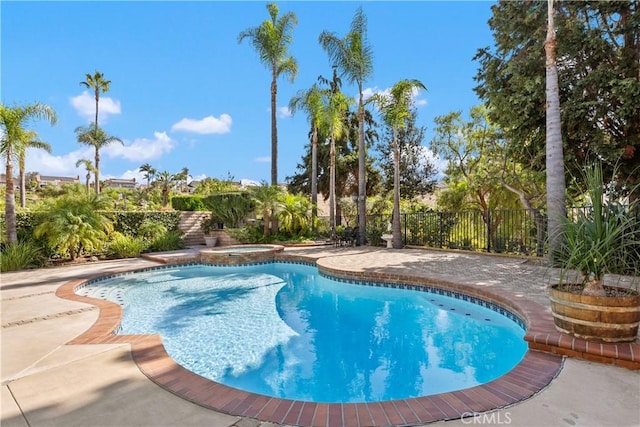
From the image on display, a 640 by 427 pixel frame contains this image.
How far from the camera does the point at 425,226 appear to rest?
13.7m

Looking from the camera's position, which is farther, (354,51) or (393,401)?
(354,51)

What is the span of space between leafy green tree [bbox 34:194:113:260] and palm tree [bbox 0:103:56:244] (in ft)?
2.63

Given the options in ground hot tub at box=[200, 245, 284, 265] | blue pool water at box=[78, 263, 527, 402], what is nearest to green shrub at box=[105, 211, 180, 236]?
in ground hot tub at box=[200, 245, 284, 265]

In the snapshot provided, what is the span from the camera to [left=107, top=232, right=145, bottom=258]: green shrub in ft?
42.0

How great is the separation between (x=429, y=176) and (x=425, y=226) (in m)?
10.6

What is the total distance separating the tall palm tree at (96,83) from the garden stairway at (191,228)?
15.0m

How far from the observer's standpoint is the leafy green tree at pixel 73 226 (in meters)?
10.7

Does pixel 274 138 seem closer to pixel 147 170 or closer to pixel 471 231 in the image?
pixel 471 231

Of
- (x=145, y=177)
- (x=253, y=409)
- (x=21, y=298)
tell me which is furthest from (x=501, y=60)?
(x=145, y=177)

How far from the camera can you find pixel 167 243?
1480 cm

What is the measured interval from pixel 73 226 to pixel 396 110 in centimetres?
1234

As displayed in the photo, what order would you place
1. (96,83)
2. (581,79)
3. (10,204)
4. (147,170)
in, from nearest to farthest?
1. (581,79)
2. (10,204)
3. (96,83)
4. (147,170)

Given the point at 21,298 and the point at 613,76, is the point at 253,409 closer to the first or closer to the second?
the point at 21,298

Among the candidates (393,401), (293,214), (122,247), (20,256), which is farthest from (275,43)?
(393,401)
